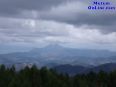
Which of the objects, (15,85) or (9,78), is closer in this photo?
(15,85)

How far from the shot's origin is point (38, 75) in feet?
370

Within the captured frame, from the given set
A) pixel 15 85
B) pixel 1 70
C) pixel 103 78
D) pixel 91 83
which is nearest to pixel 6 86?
pixel 15 85

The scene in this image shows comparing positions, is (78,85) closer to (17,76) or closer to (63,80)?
(63,80)

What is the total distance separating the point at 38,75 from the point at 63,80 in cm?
1038

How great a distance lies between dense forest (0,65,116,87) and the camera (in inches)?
3991

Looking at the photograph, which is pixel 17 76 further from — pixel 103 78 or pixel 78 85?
pixel 103 78

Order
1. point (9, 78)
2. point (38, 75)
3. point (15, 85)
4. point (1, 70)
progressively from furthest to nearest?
point (1, 70)
point (38, 75)
point (9, 78)
point (15, 85)

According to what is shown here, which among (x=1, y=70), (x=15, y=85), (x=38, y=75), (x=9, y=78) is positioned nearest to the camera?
(x=15, y=85)

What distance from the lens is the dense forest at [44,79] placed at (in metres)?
101

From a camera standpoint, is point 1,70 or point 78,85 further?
point 1,70

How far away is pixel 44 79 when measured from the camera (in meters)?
111

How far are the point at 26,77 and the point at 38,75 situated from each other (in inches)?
301

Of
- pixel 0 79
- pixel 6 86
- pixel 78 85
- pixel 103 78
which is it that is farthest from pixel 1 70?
pixel 103 78

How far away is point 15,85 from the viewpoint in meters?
95.2
